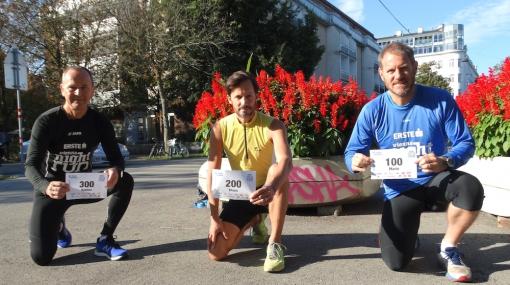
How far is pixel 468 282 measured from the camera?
117 inches

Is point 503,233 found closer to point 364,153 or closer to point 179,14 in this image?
point 364,153

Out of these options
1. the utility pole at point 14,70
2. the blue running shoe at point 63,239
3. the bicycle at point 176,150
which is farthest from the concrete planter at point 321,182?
the bicycle at point 176,150

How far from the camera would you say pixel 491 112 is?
4695 millimetres

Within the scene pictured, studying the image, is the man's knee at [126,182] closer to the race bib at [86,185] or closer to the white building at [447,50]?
the race bib at [86,185]

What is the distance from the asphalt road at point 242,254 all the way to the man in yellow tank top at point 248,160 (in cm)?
23

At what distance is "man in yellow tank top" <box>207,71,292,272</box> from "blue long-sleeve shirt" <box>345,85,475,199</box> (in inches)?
22.2

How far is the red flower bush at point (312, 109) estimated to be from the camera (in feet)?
16.3

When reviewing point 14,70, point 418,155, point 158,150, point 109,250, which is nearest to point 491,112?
point 418,155

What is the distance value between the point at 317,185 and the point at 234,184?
186cm

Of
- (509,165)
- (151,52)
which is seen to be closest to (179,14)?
(151,52)

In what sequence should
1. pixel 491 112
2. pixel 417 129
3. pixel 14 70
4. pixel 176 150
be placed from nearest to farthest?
pixel 417 129 < pixel 491 112 < pixel 14 70 < pixel 176 150

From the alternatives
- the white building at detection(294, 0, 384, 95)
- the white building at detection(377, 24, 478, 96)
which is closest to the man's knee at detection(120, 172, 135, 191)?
the white building at detection(294, 0, 384, 95)

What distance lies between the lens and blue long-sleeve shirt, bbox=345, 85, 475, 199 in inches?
125

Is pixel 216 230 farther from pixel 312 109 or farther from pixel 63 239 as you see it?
pixel 312 109
